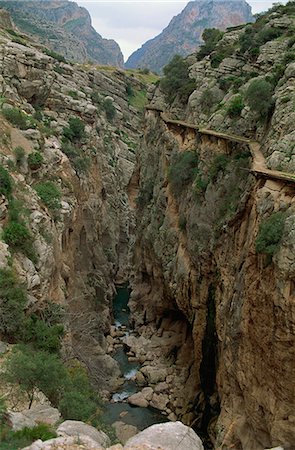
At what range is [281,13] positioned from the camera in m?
36.3

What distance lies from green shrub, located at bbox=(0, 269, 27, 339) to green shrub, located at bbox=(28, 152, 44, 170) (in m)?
9.95

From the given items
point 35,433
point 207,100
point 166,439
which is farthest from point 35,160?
point 166,439

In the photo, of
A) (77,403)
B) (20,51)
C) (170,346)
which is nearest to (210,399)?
(170,346)

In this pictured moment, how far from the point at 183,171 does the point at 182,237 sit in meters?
4.57

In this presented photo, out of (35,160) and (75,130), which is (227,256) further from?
(75,130)

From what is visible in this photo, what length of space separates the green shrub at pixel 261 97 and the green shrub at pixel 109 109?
141 feet

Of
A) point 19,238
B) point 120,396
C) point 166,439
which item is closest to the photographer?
point 166,439

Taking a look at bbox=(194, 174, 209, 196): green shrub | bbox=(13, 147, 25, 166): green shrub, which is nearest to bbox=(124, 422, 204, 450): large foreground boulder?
bbox=(13, 147, 25, 166): green shrub

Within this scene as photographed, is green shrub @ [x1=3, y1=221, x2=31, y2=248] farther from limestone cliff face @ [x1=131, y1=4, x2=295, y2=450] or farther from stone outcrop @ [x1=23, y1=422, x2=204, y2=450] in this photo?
stone outcrop @ [x1=23, y1=422, x2=204, y2=450]

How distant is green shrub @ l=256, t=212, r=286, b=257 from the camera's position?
17.4m

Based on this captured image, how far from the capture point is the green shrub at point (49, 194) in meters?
25.1

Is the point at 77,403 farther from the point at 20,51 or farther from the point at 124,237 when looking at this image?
the point at 124,237

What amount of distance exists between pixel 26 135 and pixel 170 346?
61.1 ft

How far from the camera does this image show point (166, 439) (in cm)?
926
